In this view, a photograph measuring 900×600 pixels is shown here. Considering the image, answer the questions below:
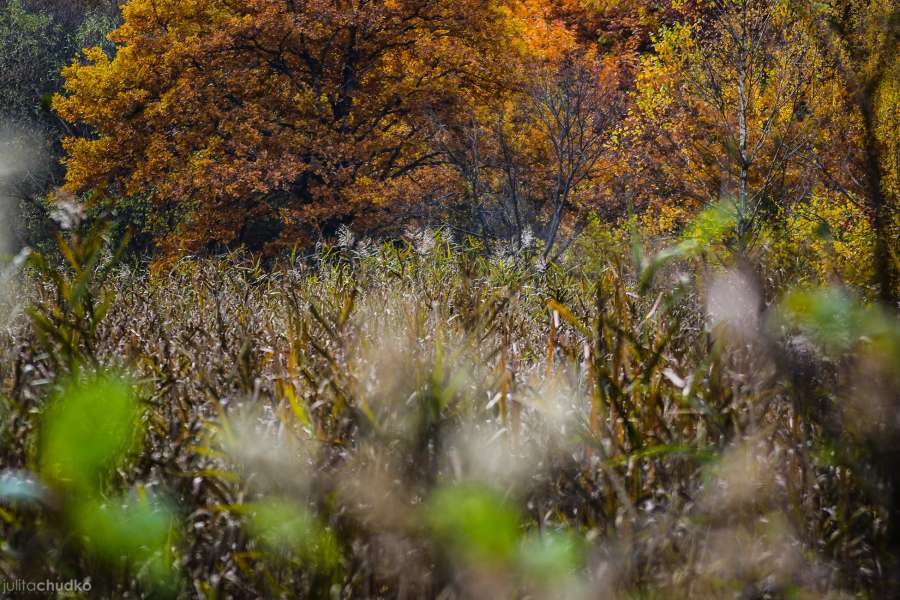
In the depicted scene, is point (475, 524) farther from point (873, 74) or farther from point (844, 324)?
point (873, 74)

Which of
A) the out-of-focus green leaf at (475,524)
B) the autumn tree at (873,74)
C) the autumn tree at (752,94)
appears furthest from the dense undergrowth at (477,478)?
the autumn tree at (752,94)

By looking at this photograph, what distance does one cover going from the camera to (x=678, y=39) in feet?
43.9

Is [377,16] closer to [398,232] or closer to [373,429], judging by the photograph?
[398,232]

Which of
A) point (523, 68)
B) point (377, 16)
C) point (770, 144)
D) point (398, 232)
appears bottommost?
point (398, 232)

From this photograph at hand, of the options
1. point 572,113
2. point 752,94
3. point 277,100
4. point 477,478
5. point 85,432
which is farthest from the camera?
point 277,100

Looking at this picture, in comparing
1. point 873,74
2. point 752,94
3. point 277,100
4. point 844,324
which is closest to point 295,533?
point 844,324

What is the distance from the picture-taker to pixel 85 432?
1821mm

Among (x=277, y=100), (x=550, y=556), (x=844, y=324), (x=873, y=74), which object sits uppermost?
(x=277, y=100)

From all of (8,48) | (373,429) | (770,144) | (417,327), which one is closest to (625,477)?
(373,429)

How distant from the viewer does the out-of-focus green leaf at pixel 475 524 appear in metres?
1.52

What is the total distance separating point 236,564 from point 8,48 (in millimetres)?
20650
